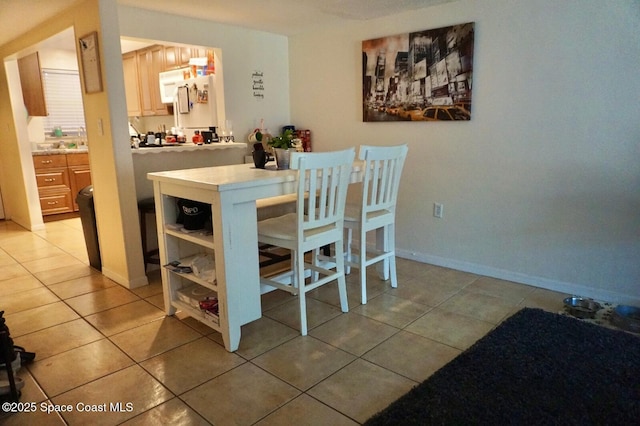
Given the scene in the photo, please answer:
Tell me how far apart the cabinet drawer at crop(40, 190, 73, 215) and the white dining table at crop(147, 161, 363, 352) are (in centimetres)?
404

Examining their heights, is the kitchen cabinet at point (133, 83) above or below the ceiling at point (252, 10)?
below

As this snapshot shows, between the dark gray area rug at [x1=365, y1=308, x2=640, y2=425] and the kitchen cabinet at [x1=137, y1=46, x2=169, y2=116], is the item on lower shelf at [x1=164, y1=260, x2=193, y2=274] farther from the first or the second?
the kitchen cabinet at [x1=137, y1=46, x2=169, y2=116]

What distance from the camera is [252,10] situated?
335cm

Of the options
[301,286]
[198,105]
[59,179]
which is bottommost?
[301,286]

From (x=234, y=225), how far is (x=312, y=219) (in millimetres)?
444

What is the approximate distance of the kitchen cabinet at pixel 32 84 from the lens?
14.8 ft

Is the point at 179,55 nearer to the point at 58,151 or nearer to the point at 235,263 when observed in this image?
the point at 58,151

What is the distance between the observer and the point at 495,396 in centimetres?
174

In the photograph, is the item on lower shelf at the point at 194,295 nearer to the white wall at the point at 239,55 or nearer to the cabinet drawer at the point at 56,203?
the white wall at the point at 239,55

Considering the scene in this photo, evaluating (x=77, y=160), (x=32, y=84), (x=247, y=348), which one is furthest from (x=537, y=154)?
(x=77, y=160)

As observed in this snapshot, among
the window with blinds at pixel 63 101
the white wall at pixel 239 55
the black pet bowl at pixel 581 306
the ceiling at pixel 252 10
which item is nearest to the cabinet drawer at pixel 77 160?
the window with blinds at pixel 63 101

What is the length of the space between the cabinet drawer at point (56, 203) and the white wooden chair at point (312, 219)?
4.29 meters

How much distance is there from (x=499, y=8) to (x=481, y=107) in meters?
0.66

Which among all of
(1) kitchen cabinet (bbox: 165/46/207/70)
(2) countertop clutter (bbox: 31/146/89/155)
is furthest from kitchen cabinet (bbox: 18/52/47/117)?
(1) kitchen cabinet (bbox: 165/46/207/70)
